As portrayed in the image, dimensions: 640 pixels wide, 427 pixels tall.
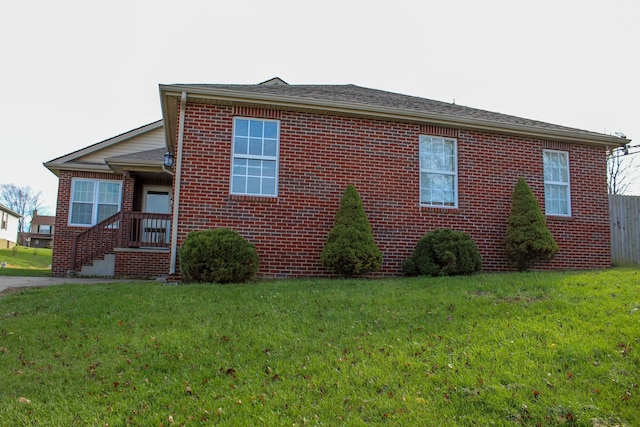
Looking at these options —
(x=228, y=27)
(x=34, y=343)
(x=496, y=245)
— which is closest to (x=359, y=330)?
(x=34, y=343)

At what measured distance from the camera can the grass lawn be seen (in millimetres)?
3436

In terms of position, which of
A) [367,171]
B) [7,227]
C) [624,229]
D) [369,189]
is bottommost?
[624,229]

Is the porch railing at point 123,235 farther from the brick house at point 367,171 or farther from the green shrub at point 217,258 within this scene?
the green shrub at point 217,258

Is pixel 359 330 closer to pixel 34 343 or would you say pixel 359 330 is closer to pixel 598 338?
pixel 598 338

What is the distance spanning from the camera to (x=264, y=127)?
388 inches

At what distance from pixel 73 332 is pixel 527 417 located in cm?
478

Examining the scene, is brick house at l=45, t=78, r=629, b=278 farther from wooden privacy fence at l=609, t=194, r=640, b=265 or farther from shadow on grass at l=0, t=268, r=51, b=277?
shadow on grass at l=0, t=268, r=51, b=277

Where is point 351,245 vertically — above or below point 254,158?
below

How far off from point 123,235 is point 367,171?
25.6ft

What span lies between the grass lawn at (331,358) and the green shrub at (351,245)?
2.07 m

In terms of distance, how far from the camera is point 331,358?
4.35 meters

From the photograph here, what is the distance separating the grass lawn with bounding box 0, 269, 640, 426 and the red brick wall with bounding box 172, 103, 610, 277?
2795mm

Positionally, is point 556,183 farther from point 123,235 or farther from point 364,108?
point 123,235

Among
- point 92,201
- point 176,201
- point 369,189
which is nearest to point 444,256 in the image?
point 369,189
